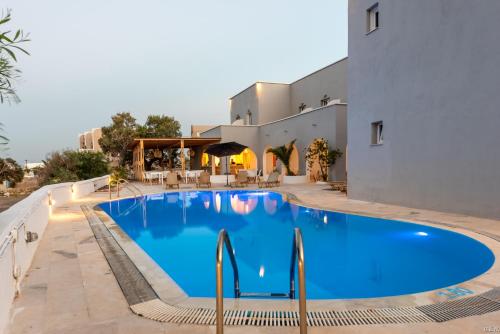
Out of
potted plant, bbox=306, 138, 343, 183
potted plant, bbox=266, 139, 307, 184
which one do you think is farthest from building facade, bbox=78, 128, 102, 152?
potted plant, bbox=306, 138, 343, 183

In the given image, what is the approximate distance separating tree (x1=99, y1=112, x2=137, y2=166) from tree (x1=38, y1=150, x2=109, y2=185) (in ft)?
45.8

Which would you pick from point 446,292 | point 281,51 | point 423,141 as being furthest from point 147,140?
point 281,51


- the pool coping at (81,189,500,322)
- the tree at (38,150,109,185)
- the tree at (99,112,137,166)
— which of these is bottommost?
the pool coping at (81,189,500,322)

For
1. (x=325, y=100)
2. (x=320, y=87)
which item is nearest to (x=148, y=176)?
(x=325, y=100)

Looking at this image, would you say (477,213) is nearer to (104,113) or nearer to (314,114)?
(314,114)

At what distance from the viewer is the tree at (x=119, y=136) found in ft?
110

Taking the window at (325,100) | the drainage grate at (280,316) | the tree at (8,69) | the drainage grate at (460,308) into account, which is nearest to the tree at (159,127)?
the window at (325,100)

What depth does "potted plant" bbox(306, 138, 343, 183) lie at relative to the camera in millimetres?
16891

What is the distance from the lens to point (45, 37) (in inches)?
1009

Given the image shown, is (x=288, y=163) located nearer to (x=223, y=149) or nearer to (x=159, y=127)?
(x=223, y=149)

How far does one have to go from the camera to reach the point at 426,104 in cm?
930

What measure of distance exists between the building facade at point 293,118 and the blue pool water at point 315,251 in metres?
7.92

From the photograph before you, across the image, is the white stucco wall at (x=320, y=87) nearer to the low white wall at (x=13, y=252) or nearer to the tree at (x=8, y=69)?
the low white wall at (x=13, y=252)

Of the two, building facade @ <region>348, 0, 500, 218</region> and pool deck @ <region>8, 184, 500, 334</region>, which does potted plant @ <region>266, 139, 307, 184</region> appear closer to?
building facade @ <region>348, 0, 500, 218</region>
